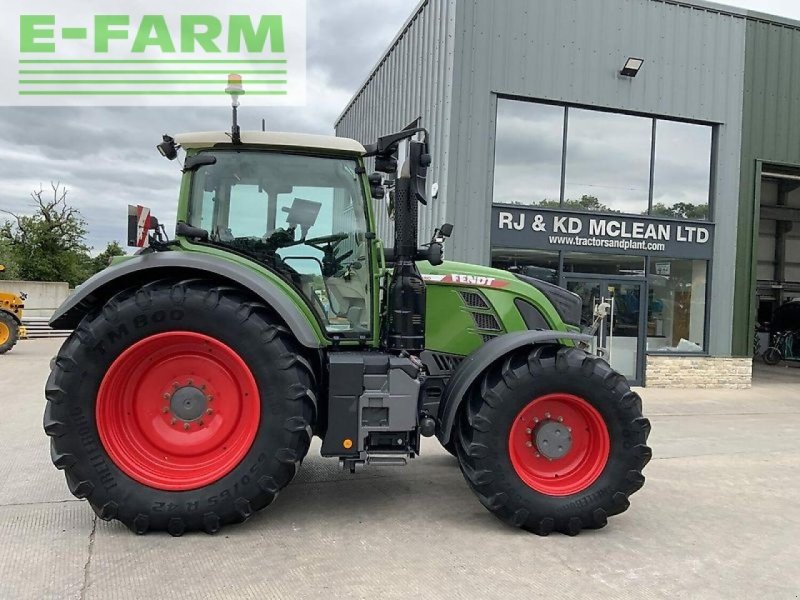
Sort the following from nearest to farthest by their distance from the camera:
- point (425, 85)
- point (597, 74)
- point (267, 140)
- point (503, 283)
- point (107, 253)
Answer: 1. point (267, 140)
2. point (503, 283)
3. point (597, 74)
4. point (425, 85)
5. point (107, 253)

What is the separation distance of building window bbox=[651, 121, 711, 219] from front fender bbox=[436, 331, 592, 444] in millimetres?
8380

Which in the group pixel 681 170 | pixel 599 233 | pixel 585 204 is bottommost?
pixel 599 233

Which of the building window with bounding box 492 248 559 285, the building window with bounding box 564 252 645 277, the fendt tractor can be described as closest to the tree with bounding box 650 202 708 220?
the building window with bounding box 564 252 645 277

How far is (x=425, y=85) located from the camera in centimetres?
1087

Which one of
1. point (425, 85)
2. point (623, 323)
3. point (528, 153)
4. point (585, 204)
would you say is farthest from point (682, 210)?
point (425, 85)

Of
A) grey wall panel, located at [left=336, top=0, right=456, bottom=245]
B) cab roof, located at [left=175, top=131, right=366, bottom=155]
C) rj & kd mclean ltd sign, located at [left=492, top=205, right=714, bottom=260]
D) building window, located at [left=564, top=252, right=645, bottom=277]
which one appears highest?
grey wall panel, located at [left=336, top=0, right=456, bottom=245]

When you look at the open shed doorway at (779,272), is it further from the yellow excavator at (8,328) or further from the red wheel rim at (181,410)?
the yellow excavator at (8,328)

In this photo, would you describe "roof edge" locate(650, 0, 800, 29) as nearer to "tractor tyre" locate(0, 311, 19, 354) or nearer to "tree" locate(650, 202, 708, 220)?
"tree" locate(650, 202, 708, 220)

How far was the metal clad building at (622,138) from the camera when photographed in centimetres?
1004

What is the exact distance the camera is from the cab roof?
3.98m

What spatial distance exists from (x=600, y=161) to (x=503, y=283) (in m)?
7.43

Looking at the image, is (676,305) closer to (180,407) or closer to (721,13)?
(721,13)

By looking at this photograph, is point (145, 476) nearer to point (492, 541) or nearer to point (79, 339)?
point (79, 339)

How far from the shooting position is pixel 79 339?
3.62 m
